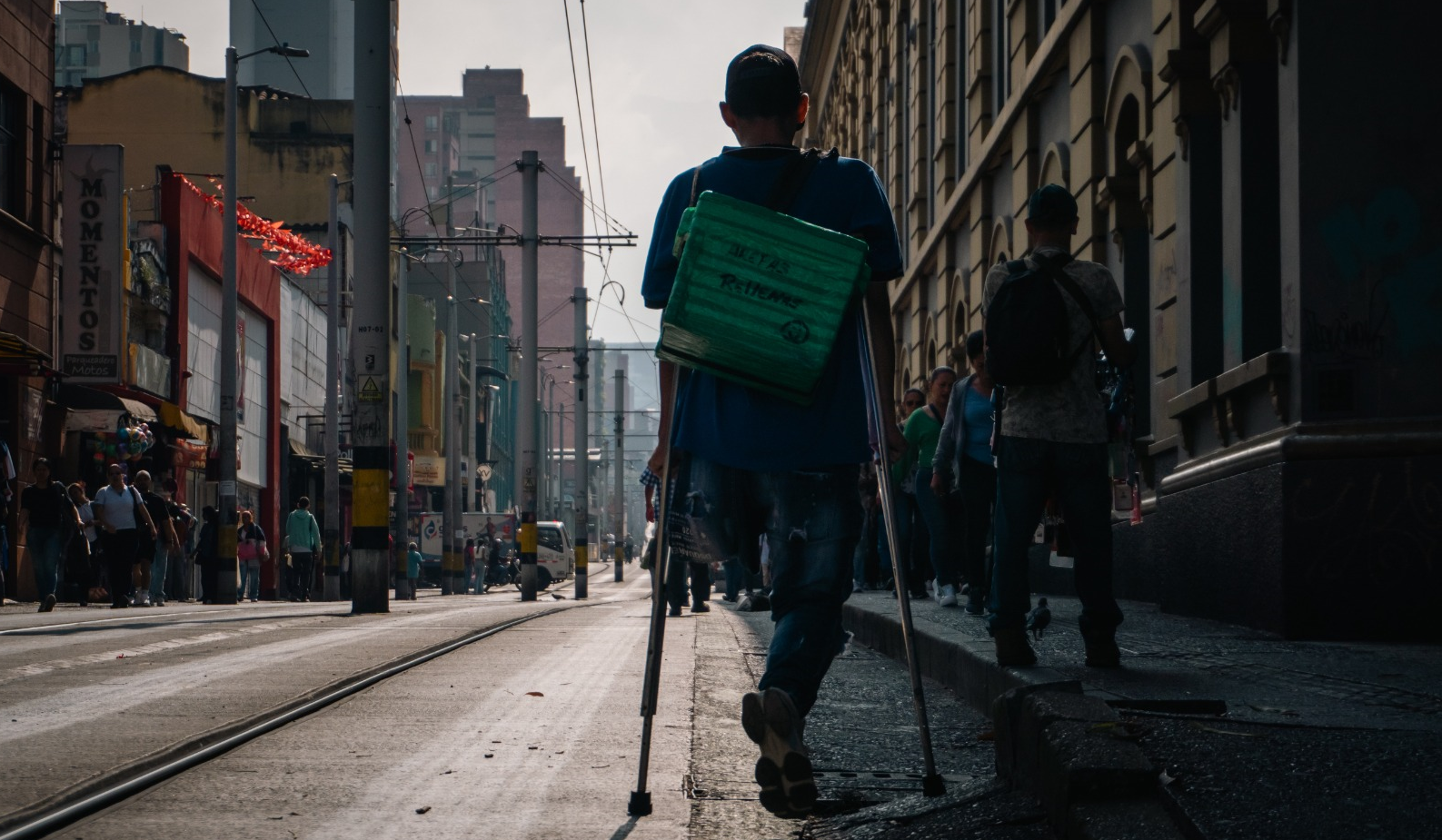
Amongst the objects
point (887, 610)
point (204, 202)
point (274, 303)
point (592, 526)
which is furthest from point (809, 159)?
point (592, 526)

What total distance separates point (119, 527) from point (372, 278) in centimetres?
590

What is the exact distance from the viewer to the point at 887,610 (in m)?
10.7

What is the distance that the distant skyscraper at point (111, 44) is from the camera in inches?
3976

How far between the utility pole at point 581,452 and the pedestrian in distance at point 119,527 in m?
15.4

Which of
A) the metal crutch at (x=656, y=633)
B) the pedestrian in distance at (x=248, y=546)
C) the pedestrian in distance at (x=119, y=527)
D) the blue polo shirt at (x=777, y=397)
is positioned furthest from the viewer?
the pedestrian in distance at (x=248, y=546)

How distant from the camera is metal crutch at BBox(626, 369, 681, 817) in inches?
165

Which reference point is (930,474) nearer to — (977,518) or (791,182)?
(977,518)

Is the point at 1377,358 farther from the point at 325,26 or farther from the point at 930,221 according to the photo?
the point at 325,26

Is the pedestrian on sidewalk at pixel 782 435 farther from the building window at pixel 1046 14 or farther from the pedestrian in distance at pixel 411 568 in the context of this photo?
the pedestrian in distance at pixel 411 568

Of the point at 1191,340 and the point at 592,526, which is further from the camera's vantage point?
the point at 592,526

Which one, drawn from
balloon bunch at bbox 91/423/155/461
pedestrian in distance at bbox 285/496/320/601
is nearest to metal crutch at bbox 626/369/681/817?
balloon bunch at bbox 91/423/155/461

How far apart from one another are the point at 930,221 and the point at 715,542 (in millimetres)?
22905

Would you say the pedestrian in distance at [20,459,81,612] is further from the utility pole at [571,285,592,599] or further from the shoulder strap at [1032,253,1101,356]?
the utility pole at [571,285,592,599]

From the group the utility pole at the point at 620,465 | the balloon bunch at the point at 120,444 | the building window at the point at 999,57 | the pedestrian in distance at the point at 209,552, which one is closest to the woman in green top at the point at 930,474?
the building window at the point at 999,57
